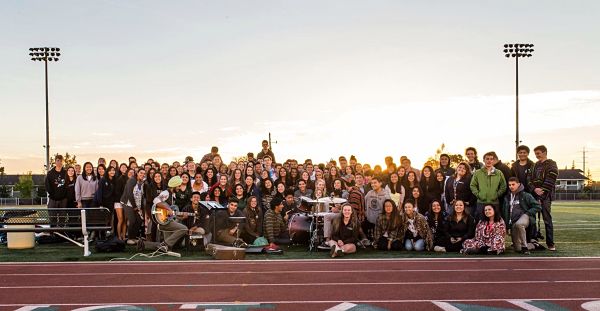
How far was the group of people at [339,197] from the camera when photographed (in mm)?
11742

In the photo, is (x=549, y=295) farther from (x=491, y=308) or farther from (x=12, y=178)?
(x=12, y=178)

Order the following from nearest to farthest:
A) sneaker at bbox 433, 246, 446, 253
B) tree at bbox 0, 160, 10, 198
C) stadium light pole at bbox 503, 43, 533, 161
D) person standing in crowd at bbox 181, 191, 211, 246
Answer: sneaker at bbox 433, 246, 446, 253 < person standing in crowd at bbox 181, 191, 211, 246 < stadium light pole at bbox 503, 43, 533, 161 < tree at bbox 0, 160, 10, 198

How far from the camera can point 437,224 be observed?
1223cm

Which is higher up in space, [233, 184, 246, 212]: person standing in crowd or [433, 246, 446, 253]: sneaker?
[233, 184, 246, 212]: person standing in crowd

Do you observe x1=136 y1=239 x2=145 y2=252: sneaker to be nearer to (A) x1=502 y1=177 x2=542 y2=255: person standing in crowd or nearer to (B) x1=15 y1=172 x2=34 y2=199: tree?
(A) x1=502 y1=177 x2=542 y2=255: person standing in crowd

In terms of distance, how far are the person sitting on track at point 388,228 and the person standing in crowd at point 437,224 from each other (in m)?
0.65

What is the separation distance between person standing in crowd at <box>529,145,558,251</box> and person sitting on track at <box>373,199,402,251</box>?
2.80 m

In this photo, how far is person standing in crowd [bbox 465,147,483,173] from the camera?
41.7 ft

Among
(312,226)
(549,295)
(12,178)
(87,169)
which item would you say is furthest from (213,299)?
(12,178)

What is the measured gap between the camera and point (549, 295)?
743 cm

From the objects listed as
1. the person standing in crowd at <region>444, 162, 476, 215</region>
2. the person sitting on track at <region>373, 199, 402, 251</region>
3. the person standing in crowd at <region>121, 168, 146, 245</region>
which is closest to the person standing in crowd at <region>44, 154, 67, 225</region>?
the person standing in crowd at <region>121, 168, 146, 245</region>

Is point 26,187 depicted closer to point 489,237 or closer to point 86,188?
point 86,188

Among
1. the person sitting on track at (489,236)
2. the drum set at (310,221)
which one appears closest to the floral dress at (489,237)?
the person sitting on track at (489,236)

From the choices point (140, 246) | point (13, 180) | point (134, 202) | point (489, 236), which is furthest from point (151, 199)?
point (13, 180)
